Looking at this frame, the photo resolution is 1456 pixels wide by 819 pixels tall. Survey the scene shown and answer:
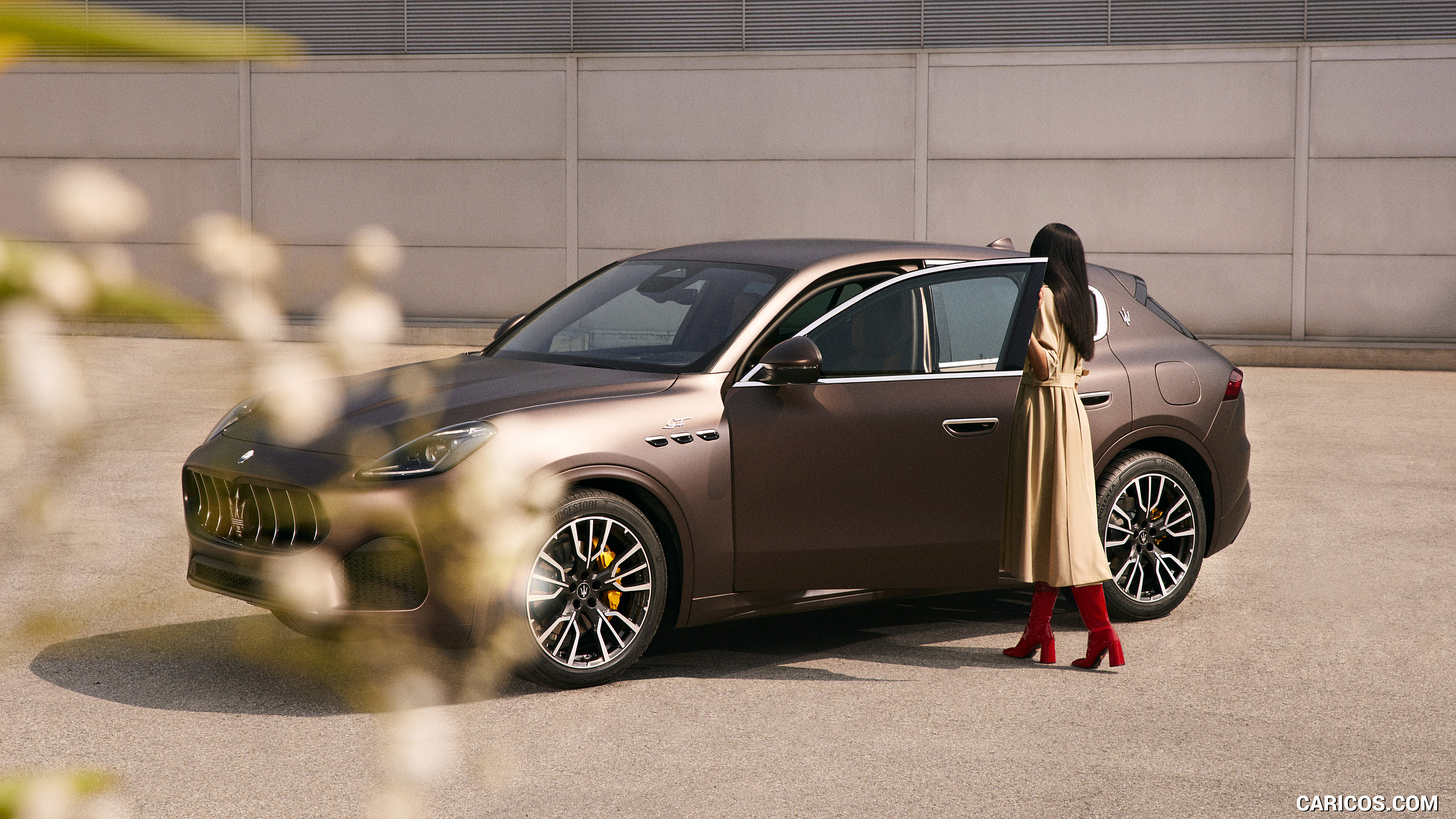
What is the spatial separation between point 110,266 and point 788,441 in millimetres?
5439

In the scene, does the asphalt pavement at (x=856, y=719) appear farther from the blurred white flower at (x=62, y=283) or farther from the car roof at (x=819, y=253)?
the blurred white flower at (x=62, y=283)

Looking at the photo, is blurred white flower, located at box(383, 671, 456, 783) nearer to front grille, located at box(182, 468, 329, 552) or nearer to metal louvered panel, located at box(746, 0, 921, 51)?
front grille, located at box(182, 468, 329, 552)

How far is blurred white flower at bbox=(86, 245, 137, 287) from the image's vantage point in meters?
0.47

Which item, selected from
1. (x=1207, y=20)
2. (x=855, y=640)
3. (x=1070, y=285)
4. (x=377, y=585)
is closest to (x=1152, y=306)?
(x=1070, y=285)

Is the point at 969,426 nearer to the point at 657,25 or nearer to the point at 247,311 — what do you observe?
the point at 247,311

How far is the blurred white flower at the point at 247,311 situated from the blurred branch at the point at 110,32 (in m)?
0.11

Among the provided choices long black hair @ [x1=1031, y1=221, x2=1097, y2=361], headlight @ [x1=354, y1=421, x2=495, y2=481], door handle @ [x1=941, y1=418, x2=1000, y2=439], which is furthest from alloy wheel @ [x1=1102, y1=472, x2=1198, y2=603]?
headlight @ [x1=354, y1=421, x2=495, y2=481]

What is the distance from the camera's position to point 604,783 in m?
4.57

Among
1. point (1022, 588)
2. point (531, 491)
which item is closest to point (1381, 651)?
point (1022, 588)

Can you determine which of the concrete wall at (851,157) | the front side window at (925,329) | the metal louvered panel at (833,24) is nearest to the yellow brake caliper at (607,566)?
the front side window at (925,329)

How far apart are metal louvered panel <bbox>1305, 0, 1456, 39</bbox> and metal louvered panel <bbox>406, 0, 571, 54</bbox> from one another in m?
11.1

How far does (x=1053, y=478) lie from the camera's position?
6008 mm

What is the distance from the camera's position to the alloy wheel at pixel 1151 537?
680cm

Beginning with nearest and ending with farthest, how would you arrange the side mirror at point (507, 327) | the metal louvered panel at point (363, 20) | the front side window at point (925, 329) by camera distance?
the front side window at point (925, 329) → the side mirror at point (507, 327) → the metal louvered panel at point (363, 20)
